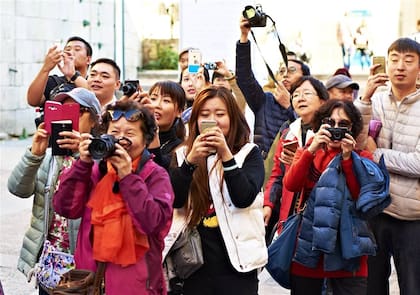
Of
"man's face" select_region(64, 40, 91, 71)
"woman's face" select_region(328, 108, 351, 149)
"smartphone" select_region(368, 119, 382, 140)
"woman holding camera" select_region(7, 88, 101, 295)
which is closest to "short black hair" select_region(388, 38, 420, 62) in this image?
"smartphone" select_region(368, 119, 382, 140)

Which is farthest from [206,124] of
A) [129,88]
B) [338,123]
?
[338,123]

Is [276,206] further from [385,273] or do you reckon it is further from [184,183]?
[184,183]

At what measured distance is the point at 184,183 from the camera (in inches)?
165

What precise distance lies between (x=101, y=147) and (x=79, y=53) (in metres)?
3.45

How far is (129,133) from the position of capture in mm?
3867

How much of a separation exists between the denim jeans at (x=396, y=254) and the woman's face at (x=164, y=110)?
4.74 ft

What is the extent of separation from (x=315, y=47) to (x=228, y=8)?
624 centimetres

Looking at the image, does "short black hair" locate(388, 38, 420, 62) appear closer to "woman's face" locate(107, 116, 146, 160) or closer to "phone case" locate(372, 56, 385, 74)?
"phone case" locate(372, 56, 385, 74)

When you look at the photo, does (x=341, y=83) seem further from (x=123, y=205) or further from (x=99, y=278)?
(x=99, y=278)

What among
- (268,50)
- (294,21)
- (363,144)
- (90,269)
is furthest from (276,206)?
(294,21)

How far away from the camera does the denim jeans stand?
5.17 m

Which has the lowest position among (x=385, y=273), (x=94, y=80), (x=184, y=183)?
(x=385, y=273)

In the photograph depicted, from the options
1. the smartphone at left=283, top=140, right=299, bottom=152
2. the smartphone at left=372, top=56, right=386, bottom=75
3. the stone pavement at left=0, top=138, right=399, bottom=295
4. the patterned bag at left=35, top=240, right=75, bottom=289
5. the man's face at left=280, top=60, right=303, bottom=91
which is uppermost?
the smartphone at left=372, top=56, right=386, bottom=75

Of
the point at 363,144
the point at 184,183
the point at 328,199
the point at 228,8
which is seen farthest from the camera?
the point at 228,8
